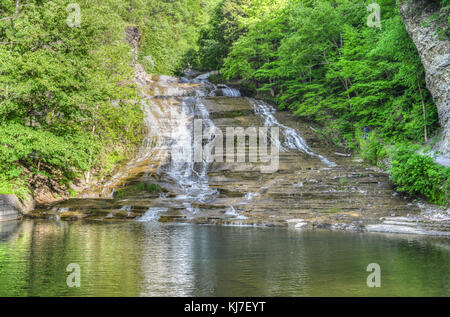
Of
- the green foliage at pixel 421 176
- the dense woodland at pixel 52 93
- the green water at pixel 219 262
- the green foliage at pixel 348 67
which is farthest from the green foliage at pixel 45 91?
the green foliage at pixel 348 67

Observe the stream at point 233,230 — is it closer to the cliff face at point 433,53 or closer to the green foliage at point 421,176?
the green foliage at point 421,176

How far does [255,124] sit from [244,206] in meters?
12.9

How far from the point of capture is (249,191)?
16.1 meters

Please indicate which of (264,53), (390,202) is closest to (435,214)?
(390,202)

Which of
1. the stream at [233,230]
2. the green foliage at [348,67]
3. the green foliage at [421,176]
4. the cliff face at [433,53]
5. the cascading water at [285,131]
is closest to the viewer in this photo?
the stream at [233,230]

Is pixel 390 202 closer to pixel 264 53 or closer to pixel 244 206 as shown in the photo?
pixel 244 206

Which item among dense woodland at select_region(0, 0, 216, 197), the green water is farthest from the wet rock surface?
dense woodland at select_region(0, 0, 216, 197)

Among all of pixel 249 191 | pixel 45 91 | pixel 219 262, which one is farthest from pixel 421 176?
pixel 45 91

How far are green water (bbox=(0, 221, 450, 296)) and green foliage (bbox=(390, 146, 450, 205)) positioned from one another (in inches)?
149

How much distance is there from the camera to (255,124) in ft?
86.7

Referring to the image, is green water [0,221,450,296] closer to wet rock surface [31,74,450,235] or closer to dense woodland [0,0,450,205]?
wet rock surface [31,74,450,235]

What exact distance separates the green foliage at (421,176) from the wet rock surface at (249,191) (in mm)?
580

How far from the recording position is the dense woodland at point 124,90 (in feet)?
48.3
